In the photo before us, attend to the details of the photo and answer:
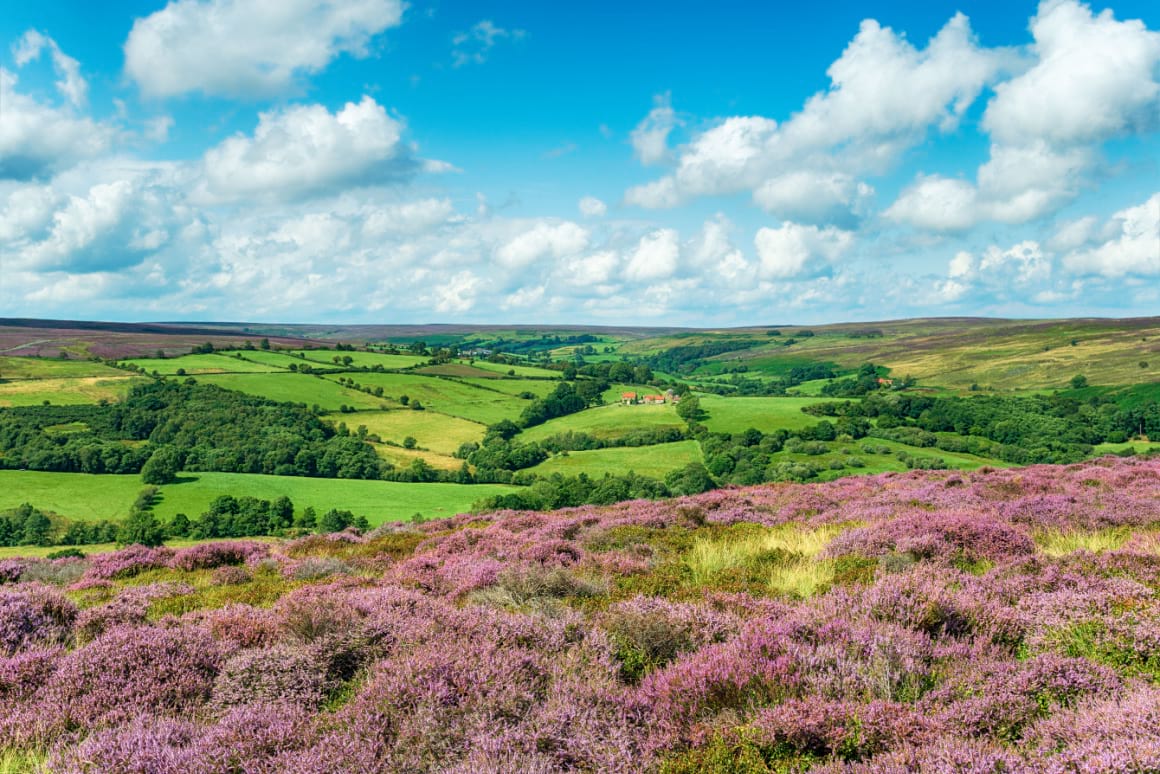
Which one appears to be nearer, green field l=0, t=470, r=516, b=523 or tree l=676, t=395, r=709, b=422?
green field l=0, t=470, r=516, b=523

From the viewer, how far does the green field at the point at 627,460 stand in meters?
84.4

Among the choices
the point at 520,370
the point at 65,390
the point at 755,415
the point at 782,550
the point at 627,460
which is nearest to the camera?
the point at 782,550

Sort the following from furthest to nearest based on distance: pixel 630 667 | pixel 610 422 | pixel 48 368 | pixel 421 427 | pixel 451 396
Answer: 1. pixel 451 396
2. pixel 48 368
3. pixel 610 422
4. pixel 421 427
5. pixel 630 667

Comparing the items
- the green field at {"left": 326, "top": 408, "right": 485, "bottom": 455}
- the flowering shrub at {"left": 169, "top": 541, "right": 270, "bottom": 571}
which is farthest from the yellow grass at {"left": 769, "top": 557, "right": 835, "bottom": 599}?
the green field at {"left": 326, "top": 408, "right": 485, "bottom": 455}

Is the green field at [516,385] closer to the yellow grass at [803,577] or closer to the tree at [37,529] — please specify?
the tree at [37,529]

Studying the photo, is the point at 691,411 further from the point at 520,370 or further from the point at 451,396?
the point at 520,370

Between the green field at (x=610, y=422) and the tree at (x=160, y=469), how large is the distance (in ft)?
178

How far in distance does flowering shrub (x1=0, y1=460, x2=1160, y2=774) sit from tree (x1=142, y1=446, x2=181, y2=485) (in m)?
84.1

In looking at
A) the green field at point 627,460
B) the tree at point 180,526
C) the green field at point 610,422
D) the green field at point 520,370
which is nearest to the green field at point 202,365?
the green field at point 520,370

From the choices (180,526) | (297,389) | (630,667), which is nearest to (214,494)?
(180,526)

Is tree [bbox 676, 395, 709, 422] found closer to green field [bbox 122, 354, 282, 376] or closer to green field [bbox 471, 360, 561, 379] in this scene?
green field [bbox 471, 360, 561, 379]

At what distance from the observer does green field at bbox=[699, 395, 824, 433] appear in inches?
4031

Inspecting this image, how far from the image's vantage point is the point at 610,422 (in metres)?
117

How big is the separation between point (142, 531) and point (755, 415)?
92.4m
